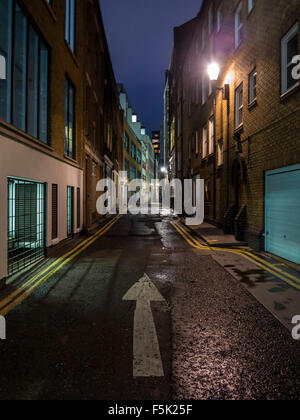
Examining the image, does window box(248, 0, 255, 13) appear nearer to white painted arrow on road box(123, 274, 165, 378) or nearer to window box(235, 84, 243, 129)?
window box(235, 84, 243, 129)

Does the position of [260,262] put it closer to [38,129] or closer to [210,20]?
[38,129]

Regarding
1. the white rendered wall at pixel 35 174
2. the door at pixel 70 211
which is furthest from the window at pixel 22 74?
the door at pixel 70 211

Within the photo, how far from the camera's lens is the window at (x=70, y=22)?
12.8m

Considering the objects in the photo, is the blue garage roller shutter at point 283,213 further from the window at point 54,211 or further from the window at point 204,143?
the window at point 204,143

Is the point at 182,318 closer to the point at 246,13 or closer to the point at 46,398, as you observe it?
the point at 46,398

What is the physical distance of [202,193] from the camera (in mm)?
21438

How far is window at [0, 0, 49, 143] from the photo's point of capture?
6922mm

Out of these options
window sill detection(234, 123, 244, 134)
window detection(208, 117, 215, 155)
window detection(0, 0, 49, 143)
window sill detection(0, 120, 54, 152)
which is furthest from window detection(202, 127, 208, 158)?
window sill detection(0, 120, 54, 152)

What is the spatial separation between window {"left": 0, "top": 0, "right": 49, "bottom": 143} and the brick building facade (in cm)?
721

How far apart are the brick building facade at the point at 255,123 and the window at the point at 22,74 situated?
7205 millimetres

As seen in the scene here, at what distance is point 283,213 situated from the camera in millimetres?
8539

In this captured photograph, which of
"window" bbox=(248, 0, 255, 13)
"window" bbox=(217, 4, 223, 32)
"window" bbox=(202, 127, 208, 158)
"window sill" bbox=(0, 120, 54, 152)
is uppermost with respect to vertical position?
"window" bbox=(217, 4, 223, 32)

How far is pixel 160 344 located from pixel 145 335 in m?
0.32

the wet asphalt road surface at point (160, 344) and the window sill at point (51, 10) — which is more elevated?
the window sill at point (51, 10)
